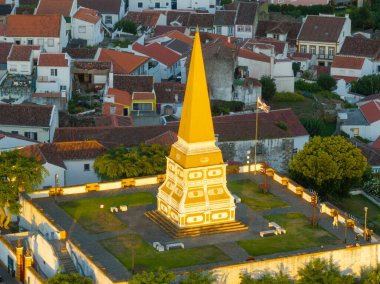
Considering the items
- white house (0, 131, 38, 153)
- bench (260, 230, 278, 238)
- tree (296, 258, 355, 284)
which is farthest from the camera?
white house (0, 131, 38, 153)

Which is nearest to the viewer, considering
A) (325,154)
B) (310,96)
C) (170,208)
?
(170,208)

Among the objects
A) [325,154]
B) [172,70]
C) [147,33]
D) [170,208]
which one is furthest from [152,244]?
[147,33]

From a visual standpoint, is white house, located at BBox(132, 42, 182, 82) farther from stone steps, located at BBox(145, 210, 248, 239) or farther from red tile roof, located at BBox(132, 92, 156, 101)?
stone steps, located at BBox(145, 210, 248, 239)

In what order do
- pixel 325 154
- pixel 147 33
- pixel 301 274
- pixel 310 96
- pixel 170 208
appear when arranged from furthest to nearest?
pixel 147 33
pixel 310 96
pixel 325 154
pixel 170 208
pixel 301 274

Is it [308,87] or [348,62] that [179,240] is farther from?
[348,62]

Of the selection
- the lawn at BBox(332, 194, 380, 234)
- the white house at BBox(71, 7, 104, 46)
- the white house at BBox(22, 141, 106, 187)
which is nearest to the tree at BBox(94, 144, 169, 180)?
the white house at BBox(22, 141, 106, 187)

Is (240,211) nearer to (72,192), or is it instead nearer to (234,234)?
(234,234)
